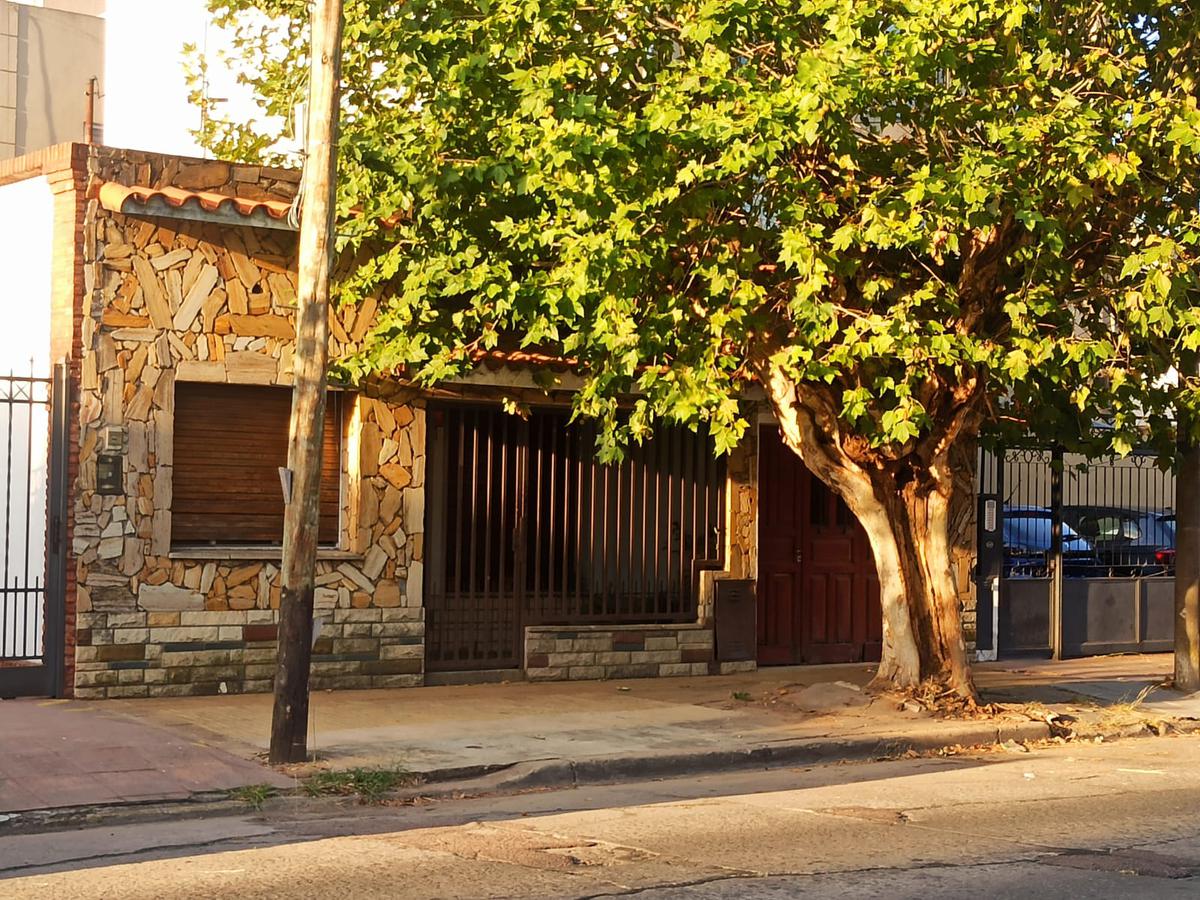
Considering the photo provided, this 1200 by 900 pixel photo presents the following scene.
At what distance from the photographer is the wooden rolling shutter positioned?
14188 mm

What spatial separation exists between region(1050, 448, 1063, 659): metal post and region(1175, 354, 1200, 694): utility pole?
3.12m

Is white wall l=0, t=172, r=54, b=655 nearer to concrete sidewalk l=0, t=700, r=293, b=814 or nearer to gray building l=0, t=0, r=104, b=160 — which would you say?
concrete sidewalk l=0, t=700, r=293, b=814

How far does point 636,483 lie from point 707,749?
5.15 metres

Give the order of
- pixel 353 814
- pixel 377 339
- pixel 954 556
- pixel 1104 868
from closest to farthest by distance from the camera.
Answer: pixel 1104 868 < pixel 353 814 < pixel 377 339 < pixel 954 556

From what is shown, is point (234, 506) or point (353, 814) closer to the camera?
point (353, 814)

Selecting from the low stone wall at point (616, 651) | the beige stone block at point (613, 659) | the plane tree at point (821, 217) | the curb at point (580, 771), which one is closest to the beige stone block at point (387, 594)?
the low stone wall at point (616, 651)

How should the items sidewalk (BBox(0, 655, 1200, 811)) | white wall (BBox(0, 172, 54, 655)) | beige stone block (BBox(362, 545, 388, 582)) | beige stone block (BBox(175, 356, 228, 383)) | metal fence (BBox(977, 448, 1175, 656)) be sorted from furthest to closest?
metal fence (BBox(977, 448, 1175, 656))
beige stone block (BBox(362, 545, 388, 582))
beige stone block (BBox(175, 356, 228, 383))
white wall (BBox(0, 172, 54, 655))
sidewalk (BBox(0, 655, 1200, 811))

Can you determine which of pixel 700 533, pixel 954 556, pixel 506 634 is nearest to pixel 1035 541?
pixel 954 556

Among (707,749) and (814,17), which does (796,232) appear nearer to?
(814,17)

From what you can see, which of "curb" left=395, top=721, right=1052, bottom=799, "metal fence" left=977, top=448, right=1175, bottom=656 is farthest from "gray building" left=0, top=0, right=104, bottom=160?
"curb" left=395, top=721, right=1052, bottom=799

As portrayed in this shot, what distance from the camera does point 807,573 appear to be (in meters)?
18.1

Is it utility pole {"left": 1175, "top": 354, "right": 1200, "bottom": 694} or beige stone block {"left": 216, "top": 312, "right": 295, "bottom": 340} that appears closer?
beige stone block {"left": 216, "top": 312, "right": 295, "bottom": 340}

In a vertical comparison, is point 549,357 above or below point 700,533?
above

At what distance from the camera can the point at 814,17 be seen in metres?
12.2
